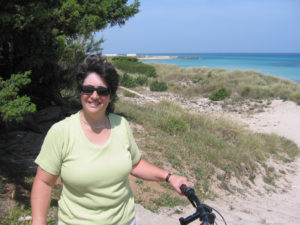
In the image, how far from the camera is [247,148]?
9992mm

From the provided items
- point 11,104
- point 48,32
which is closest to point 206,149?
point 48,32

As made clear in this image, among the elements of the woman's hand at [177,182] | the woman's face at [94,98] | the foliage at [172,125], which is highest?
the woman's face at [94,98]

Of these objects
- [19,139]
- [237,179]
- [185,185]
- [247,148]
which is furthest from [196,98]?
[185,185]

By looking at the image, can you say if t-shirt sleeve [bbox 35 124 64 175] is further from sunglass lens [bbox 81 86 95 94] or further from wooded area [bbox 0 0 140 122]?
wooded area [bbox 0 0 140 122]

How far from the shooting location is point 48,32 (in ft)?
17.6

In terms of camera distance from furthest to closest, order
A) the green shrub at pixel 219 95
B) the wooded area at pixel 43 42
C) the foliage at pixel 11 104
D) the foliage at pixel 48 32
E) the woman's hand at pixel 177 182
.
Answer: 1. the green shrub at pixel 219 95
2. the foliage at pixel 48 32
3. the wooded area at pixel 43 42
4. the foliage at pixel 11 104
5. the woman's hand at pixel 177 182

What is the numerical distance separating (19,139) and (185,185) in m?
5.28

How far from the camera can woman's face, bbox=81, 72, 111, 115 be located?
2.00m

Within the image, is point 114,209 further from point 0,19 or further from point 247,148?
point 247,148

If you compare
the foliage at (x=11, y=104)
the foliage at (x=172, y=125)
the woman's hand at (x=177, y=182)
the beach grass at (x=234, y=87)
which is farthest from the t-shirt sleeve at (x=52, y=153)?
the beach grass at (x=234, y=87)

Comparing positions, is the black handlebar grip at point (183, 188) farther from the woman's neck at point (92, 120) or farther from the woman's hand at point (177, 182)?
the woman's neck at point (92, 120)

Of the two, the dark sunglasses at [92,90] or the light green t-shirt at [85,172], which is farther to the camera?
the dark sunglasses at [92,90]

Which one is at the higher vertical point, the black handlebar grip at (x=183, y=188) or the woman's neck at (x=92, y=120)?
the woman's neck at (x=92, y=120)

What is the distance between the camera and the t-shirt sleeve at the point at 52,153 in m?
1.84
